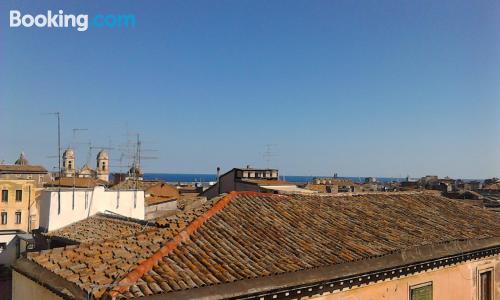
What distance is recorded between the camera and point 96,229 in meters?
18.0

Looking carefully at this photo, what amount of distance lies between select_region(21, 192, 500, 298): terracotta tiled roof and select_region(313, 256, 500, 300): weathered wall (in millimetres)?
696

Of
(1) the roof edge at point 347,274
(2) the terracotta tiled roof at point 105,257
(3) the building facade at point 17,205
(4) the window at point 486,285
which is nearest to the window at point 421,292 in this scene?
(1) the roof edge at point 347,274

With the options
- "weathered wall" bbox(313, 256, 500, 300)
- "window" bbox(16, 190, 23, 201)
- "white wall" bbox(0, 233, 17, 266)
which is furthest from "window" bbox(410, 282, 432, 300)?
"window" bbox(16, 190, 23, 201)

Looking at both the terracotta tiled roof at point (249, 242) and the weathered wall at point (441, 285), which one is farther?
the weathered wall at point (441, 285)

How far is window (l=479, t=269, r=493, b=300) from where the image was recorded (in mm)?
12852

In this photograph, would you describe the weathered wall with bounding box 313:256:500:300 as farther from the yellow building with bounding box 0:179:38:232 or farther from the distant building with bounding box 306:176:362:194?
the yellow building with bounding box 0:179:38:232

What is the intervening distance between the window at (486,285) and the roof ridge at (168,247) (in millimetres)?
7334

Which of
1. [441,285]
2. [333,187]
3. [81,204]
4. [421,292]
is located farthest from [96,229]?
[333,187]

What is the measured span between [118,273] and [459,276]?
8.86 meters

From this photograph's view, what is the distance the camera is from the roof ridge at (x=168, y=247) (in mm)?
6614

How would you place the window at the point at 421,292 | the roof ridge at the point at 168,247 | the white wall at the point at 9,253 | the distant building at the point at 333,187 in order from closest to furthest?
the roof ridge at the point at 168,247 → the window at the point at 421,292 → the white wall at the point at 9,253 → the distant building at the point at 333,187

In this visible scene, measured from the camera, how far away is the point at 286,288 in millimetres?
7805

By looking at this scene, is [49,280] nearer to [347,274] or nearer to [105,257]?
[105,257]

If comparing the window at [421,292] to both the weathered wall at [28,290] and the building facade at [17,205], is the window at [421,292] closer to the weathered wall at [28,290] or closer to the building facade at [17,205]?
the weathered wall at [28,290]
